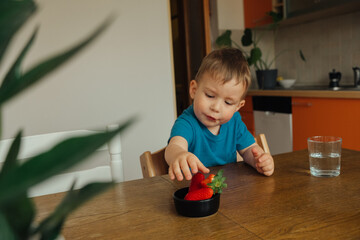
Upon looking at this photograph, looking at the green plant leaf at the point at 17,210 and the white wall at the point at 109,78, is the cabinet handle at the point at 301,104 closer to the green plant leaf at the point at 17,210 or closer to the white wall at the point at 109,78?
the white wall at the point at 109,78

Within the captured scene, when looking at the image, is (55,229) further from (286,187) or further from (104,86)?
(104,86)

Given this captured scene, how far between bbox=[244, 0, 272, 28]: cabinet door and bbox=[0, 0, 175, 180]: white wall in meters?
1.85

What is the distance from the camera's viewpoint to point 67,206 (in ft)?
0.43

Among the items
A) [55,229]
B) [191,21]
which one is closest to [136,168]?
[55,229]

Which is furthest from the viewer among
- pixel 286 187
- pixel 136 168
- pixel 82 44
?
pixel 136 168

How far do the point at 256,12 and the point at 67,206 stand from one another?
13.4 feet

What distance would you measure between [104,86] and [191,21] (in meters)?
2.50

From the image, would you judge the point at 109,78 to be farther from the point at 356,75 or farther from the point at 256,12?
the point at 256,12

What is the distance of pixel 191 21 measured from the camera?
435 cm

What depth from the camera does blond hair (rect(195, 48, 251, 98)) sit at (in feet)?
3.78

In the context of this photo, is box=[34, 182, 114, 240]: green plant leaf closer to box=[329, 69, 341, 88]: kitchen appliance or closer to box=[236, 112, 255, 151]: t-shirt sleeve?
box=[236, 112, 255, 151]: t-shirt sleeve

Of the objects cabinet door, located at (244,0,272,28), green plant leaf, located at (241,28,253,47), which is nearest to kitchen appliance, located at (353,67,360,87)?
green plant leaf, located at (241,28,253,47)

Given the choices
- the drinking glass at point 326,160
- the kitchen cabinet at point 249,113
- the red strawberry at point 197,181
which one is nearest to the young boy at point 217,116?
the drinking glass at point 326,160

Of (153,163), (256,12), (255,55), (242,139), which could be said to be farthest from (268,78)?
(153,163)
